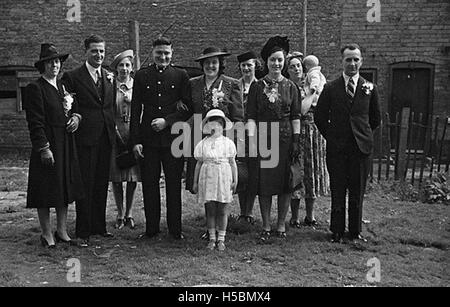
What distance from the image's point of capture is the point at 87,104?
19.5ft

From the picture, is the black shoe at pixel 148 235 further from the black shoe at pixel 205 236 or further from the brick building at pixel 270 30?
the brick building at pixel 270 30

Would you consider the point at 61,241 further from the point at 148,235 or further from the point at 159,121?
the point at 159,121

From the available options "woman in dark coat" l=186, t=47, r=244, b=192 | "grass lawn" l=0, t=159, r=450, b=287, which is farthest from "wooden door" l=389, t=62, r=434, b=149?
"woman in dark coat" l=186, t=47, r=244, b=192

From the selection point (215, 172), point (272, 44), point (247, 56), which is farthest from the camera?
point (247, 56)

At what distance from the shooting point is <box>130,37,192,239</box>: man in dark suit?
234 inches

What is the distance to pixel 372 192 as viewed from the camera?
9125mm

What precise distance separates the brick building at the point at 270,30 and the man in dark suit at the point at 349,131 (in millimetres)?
6852

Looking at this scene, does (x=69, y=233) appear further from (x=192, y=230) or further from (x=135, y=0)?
(x=135, y=0)

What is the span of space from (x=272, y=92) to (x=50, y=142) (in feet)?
8.07

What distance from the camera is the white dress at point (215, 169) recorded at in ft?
18.4

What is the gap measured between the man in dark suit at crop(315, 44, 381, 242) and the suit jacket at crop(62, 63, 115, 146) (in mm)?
2451

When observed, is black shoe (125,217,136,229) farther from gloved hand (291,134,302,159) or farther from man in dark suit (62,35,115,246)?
gloved hand (291,134,302,159)

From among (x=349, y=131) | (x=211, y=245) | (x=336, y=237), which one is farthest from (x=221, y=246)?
(x=349, y=131)

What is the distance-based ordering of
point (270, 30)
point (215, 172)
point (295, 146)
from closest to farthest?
point (215, 172) → point (295, 146) → point (270, 30)
